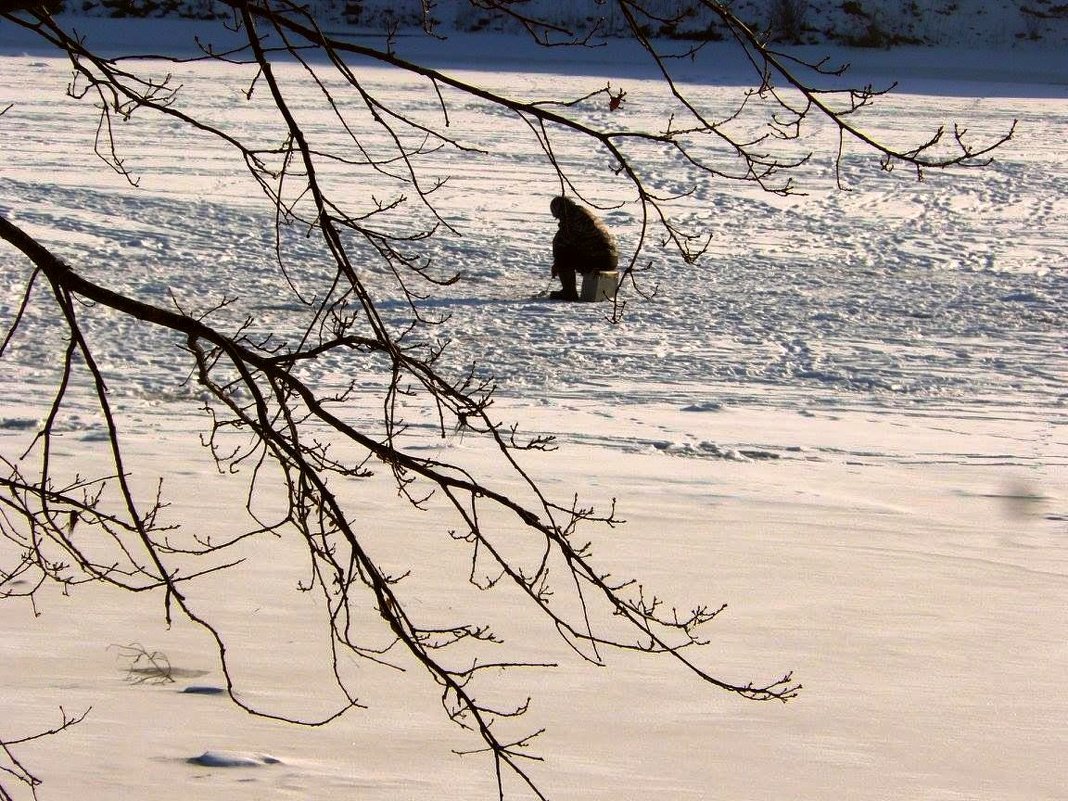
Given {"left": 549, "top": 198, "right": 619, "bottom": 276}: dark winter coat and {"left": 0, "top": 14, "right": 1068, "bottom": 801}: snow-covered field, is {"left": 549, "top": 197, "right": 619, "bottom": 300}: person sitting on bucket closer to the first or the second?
{"left": 549, "top": 198, "right": 619, "bottom": 276}: dark winter coat

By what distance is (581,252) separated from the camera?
35.9 feet

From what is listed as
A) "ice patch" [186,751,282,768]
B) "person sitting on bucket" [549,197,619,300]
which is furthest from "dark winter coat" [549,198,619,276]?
"ice patch" [186,751,282,768]

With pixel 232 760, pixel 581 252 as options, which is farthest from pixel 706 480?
pixel 581 252

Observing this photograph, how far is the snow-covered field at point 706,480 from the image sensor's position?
444 centimetres

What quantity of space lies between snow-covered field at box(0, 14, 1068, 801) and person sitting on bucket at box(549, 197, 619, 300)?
0.28 metres

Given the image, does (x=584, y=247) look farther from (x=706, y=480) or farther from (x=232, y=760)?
(x=232, y=760)

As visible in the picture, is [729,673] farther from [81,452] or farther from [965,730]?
[81,452]

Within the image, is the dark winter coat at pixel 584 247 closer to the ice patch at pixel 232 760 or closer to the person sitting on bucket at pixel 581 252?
the person sitting on bucket at pixel 581 252

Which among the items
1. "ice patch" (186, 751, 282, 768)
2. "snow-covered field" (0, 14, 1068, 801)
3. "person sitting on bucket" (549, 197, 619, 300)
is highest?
"person sitting on bucket" (549, 197, 619, 300)

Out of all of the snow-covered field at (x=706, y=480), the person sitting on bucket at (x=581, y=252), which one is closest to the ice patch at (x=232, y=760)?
the snow-covered field at (x=706, y=480)

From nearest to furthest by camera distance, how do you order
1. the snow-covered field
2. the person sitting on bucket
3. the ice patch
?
the ice patch → the snow-covered field → the person sitting on bucket

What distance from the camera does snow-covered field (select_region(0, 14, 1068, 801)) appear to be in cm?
444

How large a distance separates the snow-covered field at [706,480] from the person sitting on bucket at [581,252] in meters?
0.28

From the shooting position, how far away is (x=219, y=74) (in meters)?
20.6
